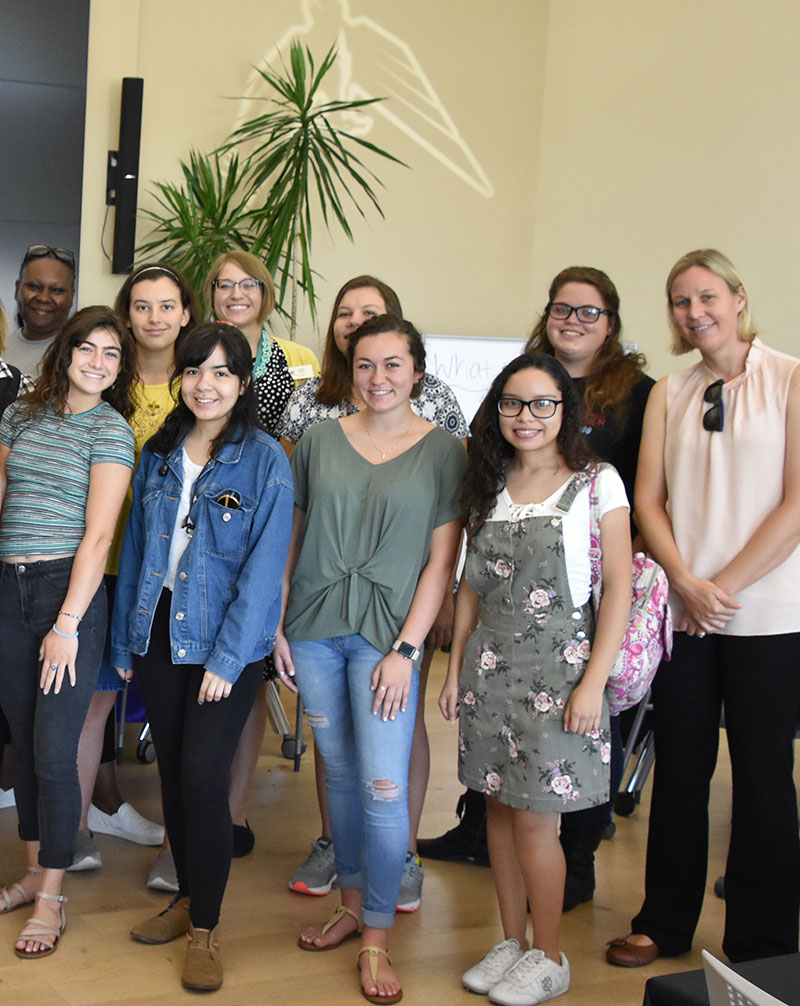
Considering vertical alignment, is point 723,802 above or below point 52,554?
below

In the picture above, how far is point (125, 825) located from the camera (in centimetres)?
300

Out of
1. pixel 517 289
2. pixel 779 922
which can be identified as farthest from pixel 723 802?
pixel 517 289

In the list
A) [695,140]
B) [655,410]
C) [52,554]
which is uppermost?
[695,140]

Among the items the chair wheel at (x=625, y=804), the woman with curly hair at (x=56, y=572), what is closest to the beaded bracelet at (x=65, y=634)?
the woman with curly hair at (x=56, y=572)

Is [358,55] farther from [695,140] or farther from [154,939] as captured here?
[154,939]

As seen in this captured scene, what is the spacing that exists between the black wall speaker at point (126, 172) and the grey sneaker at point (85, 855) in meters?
3.12

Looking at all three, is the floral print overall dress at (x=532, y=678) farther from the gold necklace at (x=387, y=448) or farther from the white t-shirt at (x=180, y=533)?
the white t-shirt at (x=180, y=533)

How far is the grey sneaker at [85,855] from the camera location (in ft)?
9.12

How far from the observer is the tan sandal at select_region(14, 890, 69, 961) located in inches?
91.3

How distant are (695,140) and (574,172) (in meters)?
0.99

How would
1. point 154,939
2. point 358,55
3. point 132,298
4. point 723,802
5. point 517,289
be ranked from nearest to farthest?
1. point 154,939
2. point 132,298
3. point 723,802
4. point 358,55
5. point 517,289

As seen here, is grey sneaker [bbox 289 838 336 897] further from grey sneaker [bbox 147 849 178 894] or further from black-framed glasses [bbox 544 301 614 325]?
black-framed glasses [bbox 544 301 614 325]

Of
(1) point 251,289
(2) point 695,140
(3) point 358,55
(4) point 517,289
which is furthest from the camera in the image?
(4) point 517,289

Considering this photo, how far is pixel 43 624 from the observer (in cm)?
233
